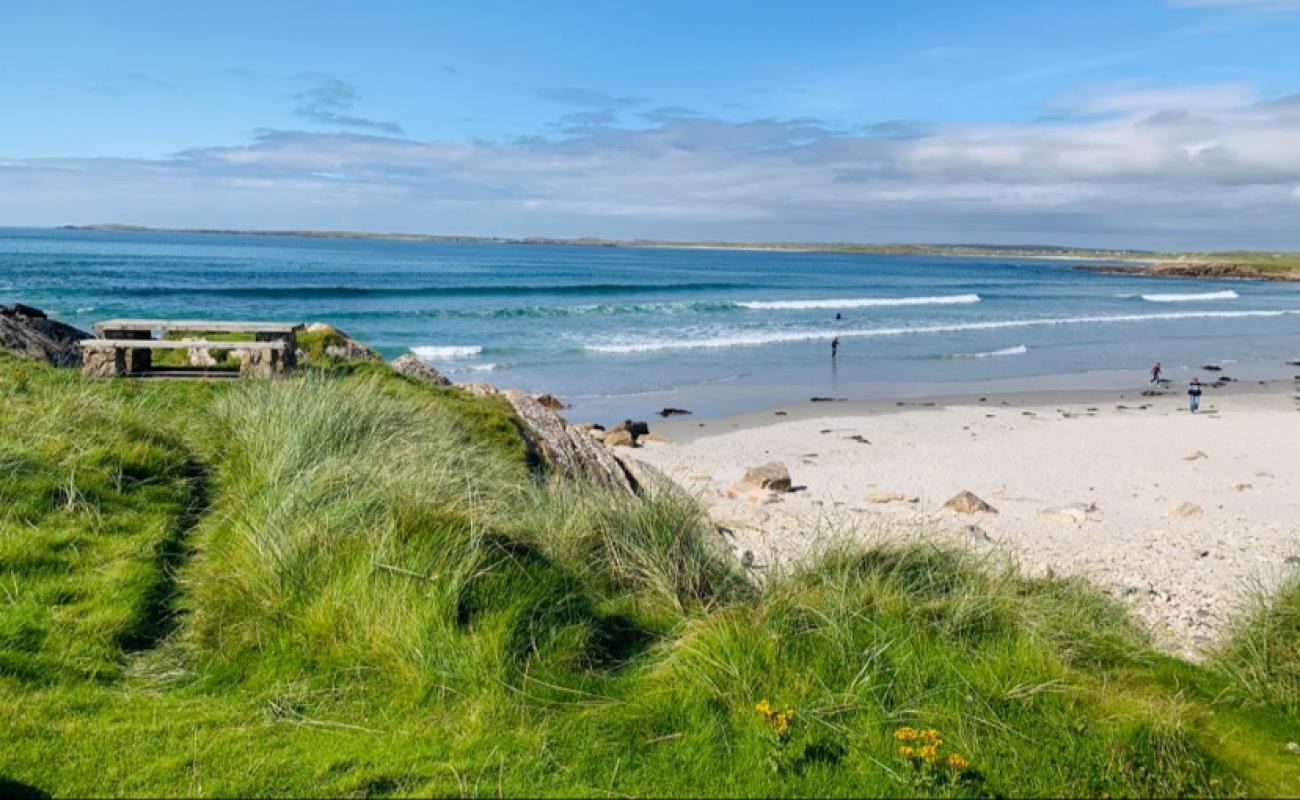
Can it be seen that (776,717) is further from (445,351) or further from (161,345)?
(445,351)

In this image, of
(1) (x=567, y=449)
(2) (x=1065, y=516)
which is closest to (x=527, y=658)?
(1) (x=567, y=449)

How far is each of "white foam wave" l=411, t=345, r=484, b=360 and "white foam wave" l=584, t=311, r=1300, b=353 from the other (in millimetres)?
3911

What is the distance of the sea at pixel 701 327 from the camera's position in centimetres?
2506

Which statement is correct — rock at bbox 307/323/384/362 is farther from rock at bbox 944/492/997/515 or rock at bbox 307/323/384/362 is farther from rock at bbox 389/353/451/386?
rock at bbox 944/492/997/515

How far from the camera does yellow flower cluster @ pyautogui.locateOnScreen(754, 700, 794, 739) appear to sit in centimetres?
374

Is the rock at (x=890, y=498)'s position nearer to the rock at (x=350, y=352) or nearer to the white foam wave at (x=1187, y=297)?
the rock at (x=350, y=352)

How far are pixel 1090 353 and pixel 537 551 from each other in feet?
105

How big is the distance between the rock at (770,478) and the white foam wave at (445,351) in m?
18.0

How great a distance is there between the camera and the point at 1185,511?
1149 centimetres

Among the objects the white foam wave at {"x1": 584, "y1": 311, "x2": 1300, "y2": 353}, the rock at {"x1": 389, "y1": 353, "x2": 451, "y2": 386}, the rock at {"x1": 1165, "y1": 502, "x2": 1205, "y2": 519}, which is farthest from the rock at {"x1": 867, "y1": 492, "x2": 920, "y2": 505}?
the white foam wave at {"x1": 584, "y1": 311, "x2": 1300, "y2": 353}

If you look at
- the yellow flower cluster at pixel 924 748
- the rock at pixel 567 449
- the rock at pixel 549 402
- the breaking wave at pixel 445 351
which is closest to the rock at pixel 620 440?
the rock at pixel 549 402

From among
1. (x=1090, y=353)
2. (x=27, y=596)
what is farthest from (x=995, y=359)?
(x=27, y=596)

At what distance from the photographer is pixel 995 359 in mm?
30688

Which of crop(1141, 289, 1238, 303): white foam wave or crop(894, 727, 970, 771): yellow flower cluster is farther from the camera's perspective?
crop(1141, 289, 1238, 303): white foam wave
